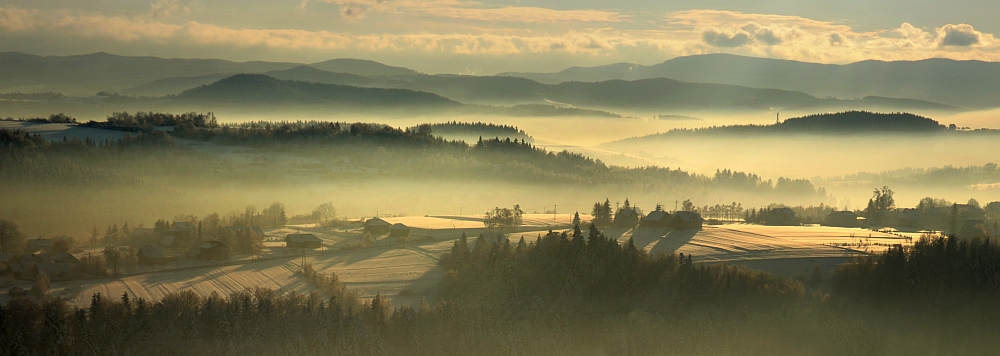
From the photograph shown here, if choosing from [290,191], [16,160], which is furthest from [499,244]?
[16,160]

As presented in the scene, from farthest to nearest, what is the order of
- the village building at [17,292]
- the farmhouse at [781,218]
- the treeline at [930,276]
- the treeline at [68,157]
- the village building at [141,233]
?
the farmhouse at [781,218] → the treeline at [68,157] → the village building at [141,233] → the treeline at [930,276] → the village building at [17,292]

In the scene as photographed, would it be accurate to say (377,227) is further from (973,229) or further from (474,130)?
(474,130)

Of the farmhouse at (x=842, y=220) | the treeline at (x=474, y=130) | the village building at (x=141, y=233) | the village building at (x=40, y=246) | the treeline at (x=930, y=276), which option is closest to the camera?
the treeline at (x=930, y=276)

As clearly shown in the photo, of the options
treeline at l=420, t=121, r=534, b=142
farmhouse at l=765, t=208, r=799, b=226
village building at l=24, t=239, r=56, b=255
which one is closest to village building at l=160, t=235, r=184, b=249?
village building at l=24, t=239, r=56, b=255

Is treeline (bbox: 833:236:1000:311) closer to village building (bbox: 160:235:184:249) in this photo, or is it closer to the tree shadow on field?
the tree shadow on field

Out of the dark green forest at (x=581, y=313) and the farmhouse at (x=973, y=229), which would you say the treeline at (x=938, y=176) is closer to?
the farmhouse at (x=973, y=229)

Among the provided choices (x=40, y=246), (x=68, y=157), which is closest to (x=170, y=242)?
(x=40, y=246)

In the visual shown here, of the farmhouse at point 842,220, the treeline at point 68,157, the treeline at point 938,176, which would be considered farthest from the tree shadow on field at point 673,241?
the treeline at point 938,176
